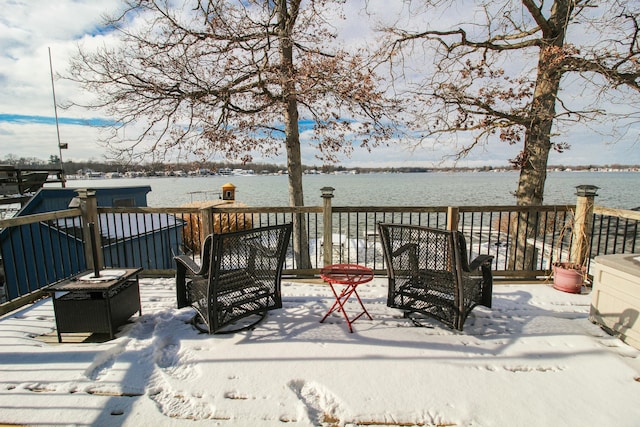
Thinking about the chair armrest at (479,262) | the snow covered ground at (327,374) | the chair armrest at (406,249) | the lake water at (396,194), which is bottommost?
the lake water at (396,194)

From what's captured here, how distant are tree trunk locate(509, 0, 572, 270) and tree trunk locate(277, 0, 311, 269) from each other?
430cm

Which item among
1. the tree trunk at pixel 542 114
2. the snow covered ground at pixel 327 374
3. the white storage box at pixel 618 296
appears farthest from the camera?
the tree trunk at pixel 542 114

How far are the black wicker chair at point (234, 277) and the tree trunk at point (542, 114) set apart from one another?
4712 mm

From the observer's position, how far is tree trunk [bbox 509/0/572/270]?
581cm

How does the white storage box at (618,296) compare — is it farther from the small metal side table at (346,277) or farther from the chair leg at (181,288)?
the chair leg at (181,288)

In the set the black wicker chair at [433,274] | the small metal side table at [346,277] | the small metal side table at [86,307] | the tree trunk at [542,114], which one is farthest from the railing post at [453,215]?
the small metal side table at [86,307]

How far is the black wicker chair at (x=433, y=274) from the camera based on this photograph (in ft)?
8.25

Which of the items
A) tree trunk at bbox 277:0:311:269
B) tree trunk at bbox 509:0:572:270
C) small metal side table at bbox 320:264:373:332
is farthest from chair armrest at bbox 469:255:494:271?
tree trunk at bbox 277:0:311:269

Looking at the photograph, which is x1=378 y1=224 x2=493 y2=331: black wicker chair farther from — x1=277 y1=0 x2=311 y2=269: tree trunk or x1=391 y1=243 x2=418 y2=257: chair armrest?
x1=277 y1=0 x2=311 y2=269: tree trunk

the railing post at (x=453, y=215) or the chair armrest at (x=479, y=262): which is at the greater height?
the railing post at (x=453, y=215)

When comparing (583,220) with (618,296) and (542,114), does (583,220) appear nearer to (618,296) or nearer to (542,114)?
(618,296)

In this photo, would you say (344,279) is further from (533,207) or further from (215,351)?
(533,207)

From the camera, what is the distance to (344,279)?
279 centimetres

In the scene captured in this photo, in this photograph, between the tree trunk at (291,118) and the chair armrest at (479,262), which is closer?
the chair armrest at (479,262)
